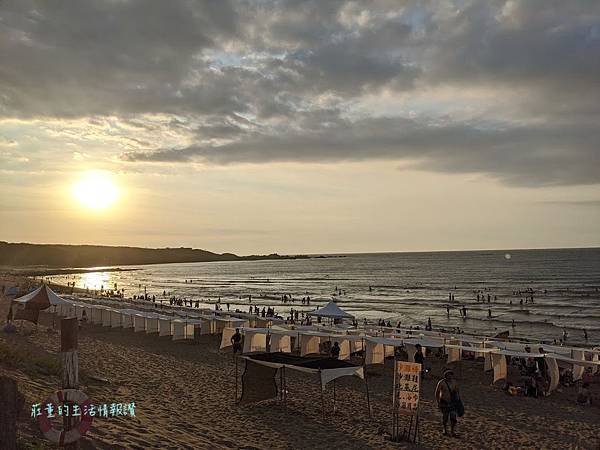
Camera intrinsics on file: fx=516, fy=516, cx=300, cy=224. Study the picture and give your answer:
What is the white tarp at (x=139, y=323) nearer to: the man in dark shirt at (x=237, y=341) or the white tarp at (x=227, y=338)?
the white tarp at (x=227, y=338)

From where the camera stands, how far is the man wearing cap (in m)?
11.1

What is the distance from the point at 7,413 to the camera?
4863 millimetres

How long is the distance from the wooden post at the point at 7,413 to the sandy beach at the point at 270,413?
7.70 ft

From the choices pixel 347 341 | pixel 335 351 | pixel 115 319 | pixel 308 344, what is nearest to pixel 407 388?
pixel 335 351

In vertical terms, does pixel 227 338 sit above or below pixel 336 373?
below

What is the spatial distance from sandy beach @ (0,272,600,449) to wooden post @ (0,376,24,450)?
235 cm

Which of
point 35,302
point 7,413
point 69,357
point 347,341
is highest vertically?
point 69,357

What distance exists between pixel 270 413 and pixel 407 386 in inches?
152

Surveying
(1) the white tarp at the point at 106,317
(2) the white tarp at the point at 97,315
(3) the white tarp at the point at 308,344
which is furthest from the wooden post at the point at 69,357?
(2) the white tarp at the point at 97,315

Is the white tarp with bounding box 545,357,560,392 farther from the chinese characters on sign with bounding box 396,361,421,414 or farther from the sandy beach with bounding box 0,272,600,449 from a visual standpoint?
the chinese characters on sign with bounding box 396,361,421,414

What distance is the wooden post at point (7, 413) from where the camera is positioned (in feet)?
15.9

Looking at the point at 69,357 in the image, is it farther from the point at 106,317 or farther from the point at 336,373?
the point at 106,317

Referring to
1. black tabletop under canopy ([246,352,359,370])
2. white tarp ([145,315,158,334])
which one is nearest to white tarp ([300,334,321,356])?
black tabletop under canopy ([246,352,359,370])

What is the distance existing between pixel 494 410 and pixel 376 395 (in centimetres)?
330
